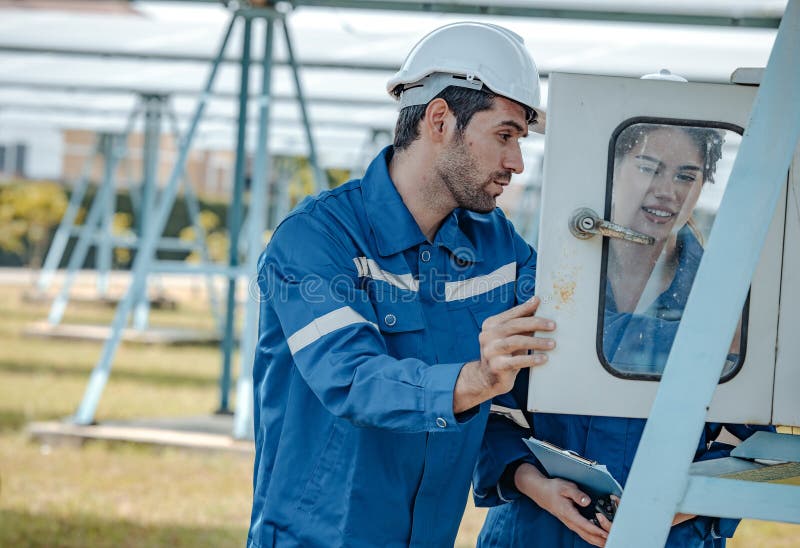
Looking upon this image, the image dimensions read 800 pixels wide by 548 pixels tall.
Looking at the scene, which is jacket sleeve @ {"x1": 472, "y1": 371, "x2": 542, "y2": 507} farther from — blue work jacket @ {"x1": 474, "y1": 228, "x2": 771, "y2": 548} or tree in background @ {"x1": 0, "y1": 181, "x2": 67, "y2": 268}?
tree in background @ {"x1": 0, "y1": 181, "x2": 67, "y2": 268}

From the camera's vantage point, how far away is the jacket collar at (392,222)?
6.75ft

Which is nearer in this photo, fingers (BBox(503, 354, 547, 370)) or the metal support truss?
fingers (BBox(503, 354, 547, 370))

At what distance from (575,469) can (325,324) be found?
0.56 m

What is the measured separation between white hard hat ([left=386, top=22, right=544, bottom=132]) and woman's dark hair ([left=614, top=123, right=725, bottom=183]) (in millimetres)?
408

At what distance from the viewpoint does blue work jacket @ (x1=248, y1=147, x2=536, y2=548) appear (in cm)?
184

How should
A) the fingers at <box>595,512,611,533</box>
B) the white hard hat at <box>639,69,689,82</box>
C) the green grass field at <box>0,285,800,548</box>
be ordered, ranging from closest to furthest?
the white hard hat at <box>639,69,689,82</box>, the fingers at <box>595,512,611,533</box>, the green grass field at <box>0,285,800,548</box>

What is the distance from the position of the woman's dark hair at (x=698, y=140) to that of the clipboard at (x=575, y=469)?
1.80ft

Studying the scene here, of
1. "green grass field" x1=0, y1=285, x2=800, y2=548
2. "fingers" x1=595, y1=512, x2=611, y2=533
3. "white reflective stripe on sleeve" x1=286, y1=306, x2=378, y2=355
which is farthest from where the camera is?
"green grass field" x1=0, y1=285, x2=800, y2=548

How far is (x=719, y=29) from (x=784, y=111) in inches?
165

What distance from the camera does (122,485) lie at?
5.37m

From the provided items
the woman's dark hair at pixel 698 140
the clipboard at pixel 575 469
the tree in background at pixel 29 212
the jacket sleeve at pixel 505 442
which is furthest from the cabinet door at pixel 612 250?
the tree in background at pixel 29 212

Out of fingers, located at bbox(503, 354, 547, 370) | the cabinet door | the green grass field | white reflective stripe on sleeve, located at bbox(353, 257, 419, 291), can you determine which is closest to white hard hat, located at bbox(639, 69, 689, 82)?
the cabinet door

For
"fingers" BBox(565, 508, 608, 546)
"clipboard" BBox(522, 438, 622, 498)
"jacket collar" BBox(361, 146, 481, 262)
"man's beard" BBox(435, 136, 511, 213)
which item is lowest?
"fingers" BBox(565, 508, 608, 546)

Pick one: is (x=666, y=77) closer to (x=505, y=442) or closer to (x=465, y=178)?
(x=465, y=178)
